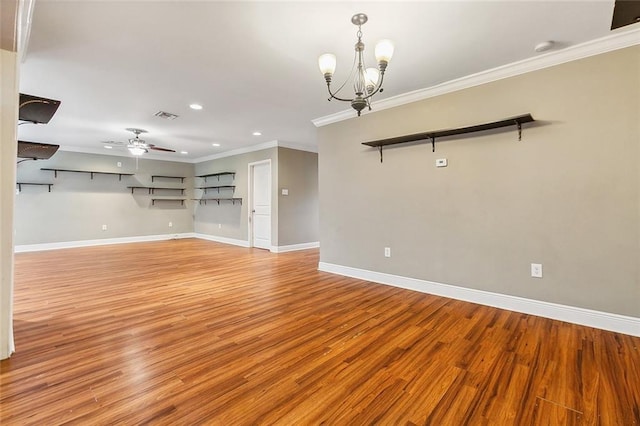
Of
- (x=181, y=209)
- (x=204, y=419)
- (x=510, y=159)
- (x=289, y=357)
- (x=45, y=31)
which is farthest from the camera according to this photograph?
(x=181, y=209)

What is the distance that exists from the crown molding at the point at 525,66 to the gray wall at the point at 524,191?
0.21ft

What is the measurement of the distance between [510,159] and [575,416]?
7.52 feet

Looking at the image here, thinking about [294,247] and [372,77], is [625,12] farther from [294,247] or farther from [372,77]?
[294,247]

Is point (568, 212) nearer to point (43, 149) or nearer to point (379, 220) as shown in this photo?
point (379, 220)

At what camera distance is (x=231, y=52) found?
2.66 meters

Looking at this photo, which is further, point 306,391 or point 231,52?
point 231,52

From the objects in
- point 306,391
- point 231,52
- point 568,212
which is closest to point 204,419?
point 306,391

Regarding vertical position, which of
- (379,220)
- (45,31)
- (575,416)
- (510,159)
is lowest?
(575,416)

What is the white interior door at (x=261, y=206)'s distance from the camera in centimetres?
698

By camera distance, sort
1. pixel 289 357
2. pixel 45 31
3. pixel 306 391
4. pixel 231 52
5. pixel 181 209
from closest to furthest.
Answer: pixel 306 391, pixel 289 357, pixel 45 31, pixel 231 52, pixel 181 209

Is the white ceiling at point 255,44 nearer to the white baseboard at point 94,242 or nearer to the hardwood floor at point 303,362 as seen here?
the hardwood floor at point 303,362

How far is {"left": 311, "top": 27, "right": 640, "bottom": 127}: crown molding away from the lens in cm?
241

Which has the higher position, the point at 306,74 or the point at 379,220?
the point at 306,74

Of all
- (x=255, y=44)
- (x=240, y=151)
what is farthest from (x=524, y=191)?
(x=240, y=151)
